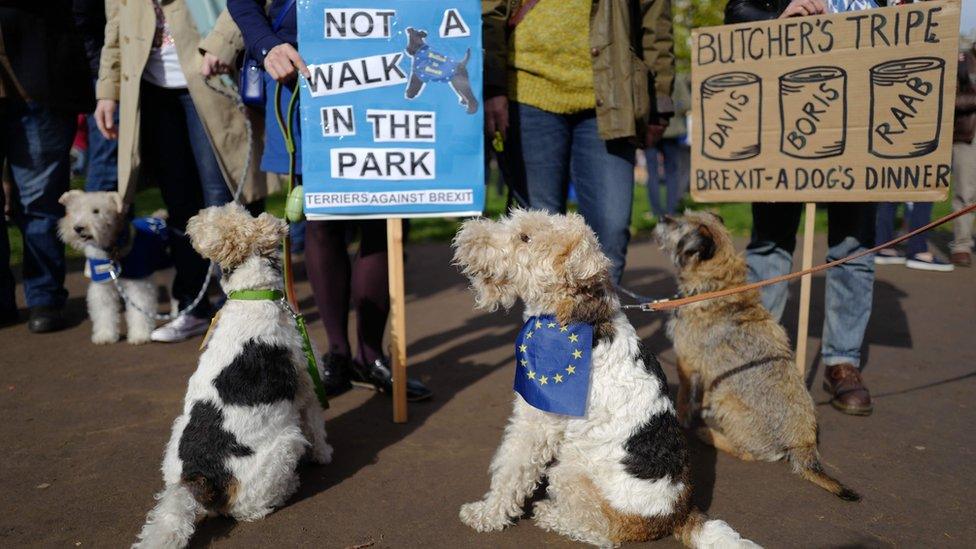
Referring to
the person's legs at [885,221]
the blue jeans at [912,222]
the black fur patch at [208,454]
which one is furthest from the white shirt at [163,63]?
the person's legs at [885,221]

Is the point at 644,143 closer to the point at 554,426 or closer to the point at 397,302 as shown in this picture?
the point at 397,302

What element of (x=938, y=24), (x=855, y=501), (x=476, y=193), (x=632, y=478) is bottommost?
(x=855, y=501)

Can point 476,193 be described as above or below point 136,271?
above

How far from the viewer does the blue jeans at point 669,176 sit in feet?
40.7

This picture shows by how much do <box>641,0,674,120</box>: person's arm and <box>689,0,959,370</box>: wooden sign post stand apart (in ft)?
0.60

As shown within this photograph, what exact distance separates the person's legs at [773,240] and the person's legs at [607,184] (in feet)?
3.09

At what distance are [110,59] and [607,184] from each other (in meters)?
3.85

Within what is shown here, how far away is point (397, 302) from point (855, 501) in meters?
2.52

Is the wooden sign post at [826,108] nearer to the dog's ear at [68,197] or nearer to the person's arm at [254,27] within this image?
the person's arm at [254,27]

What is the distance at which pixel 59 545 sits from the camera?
284 cm

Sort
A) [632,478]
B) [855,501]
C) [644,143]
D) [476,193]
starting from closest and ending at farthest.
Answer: [632,478] → [855,501] → [476,193] → [644,143]

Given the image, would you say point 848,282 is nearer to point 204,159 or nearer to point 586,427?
point 586,427

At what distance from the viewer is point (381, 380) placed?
14.6ft

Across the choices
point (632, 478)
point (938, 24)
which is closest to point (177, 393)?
point (632, 478)
